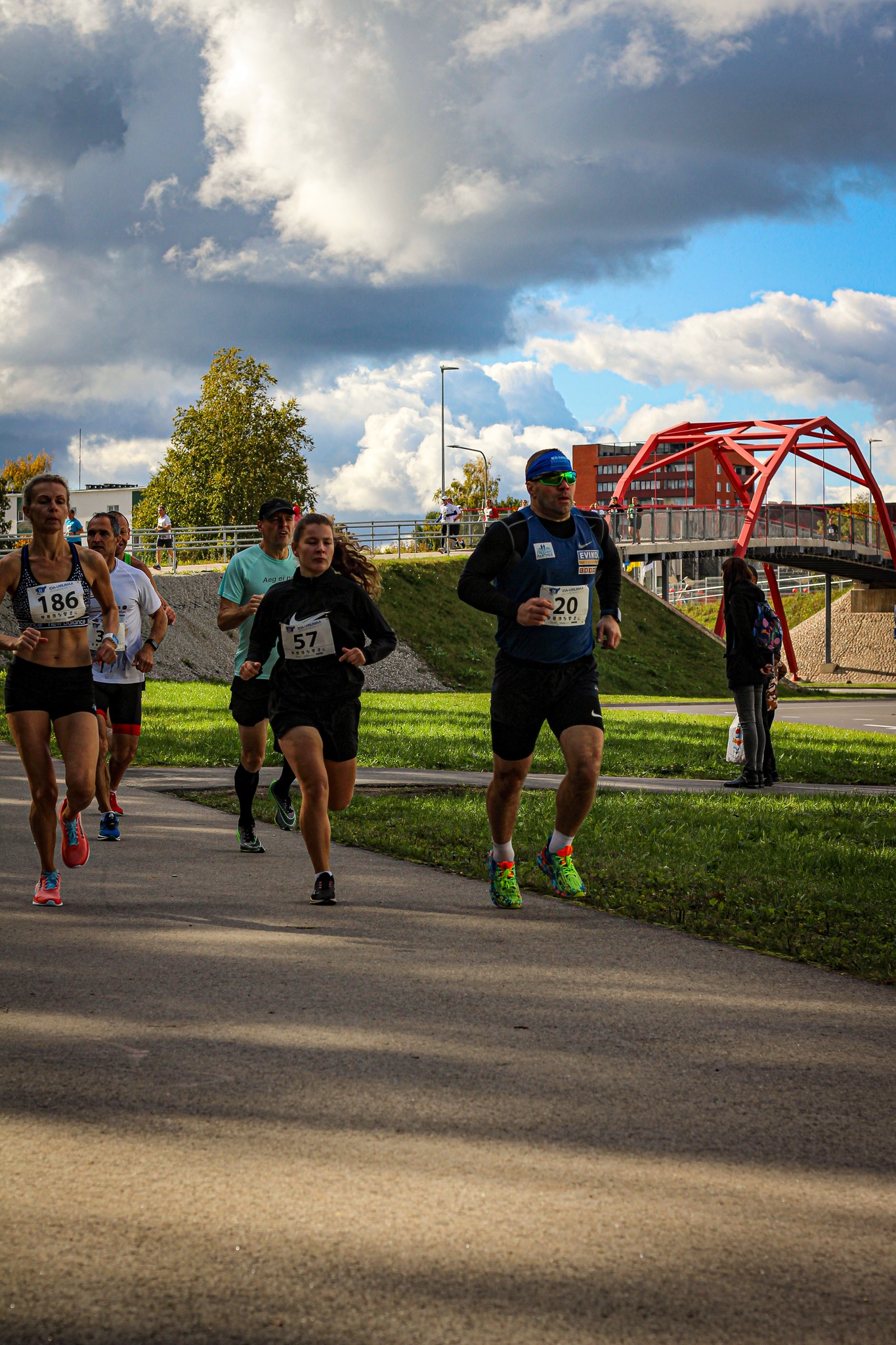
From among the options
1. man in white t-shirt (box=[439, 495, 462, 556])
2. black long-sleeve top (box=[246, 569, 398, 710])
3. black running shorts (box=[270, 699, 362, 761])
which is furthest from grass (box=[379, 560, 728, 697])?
black running shorts (box=[270, 699, 362, 761])

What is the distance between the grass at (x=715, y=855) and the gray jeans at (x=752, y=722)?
50.5 inches

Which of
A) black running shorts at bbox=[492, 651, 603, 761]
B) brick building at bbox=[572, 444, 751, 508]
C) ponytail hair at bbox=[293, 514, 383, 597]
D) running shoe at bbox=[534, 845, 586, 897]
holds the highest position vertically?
brick building at bbox=[572, 444, 751, 508]

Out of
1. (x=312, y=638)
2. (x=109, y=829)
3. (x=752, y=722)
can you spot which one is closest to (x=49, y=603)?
(x=312, y=638)

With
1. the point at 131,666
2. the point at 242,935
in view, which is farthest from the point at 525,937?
the point at 131,666

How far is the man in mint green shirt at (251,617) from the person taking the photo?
8.40 meters

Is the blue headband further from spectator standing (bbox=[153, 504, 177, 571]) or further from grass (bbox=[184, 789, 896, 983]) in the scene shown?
spectator standing (bbox=[153, 504, 177, 571])

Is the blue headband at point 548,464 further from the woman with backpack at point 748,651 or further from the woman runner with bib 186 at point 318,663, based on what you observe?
the woman with backpack at point 748,651

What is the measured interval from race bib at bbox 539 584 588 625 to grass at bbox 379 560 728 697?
95.3ft

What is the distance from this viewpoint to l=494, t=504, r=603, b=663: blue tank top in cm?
661

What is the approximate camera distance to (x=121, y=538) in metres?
9.38

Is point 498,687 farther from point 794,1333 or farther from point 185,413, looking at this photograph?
point 185,413

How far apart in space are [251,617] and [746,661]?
5886 mm

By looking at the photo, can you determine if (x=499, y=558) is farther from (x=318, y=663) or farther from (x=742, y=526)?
(x=742, y=526)

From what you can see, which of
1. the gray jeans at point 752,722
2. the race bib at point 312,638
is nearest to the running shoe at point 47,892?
the race bib at point 312,638
